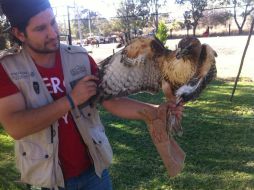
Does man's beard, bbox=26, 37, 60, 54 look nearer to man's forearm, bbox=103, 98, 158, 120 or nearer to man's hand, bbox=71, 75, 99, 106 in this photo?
man's hand, bbox=71, 75, 99, 106

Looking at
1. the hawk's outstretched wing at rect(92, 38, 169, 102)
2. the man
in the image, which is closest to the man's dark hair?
the man

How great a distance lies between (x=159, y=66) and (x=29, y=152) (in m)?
0.99

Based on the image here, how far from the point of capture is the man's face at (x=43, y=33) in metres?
2.08

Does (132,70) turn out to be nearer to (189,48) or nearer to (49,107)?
(189,48)

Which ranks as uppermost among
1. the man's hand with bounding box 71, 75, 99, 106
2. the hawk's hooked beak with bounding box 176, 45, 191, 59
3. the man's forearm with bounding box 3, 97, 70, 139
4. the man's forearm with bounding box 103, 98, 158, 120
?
the hawk's hooked beak with bounding box 176, 45, 191, 59

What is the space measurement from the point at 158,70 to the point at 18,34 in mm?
939

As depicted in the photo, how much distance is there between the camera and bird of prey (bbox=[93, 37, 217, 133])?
94.4 inches

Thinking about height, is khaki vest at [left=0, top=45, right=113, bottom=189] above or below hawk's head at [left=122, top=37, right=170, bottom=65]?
below

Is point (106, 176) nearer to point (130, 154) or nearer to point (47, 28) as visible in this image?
point (47, 28)

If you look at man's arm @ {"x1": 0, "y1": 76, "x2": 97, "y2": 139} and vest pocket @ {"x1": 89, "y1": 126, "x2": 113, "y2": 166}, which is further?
vest pocket @ {"x1": 89, "y1": 126, "x2": 113, "y2": 166}

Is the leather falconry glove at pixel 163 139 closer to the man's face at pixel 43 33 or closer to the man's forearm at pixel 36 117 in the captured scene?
the man's forearm at pixel 36 117

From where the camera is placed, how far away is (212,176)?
4914 millimetres

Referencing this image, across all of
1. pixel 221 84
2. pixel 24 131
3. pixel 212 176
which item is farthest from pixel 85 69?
pixel 221 84

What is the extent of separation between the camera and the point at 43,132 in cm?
220
